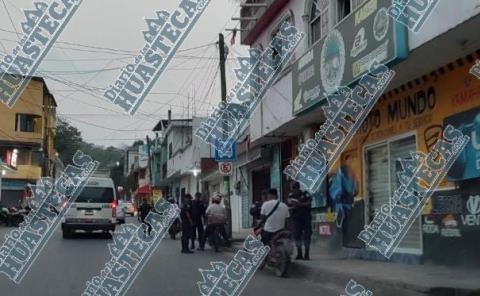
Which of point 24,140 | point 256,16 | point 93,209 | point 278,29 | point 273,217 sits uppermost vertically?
point 256,16

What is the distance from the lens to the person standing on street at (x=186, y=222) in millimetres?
18406

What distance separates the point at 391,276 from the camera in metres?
10.5

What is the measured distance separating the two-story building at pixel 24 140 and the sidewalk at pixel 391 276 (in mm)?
47235

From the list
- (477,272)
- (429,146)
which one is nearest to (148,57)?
(429,146)

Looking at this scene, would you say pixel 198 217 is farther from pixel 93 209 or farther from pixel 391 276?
pixel 391 276

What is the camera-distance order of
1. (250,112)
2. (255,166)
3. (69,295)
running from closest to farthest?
1. (69,295)
2. (250,112)
3. (255,166)

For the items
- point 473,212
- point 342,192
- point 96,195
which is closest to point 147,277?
point 342,192

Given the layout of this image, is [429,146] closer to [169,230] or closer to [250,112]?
[250,112]

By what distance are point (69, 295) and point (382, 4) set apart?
688cm

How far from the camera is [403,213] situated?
503 inches

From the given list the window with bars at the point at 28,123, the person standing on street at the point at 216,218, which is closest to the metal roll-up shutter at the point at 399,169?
the person standing on street at the point at 216,218

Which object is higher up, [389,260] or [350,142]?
[350,142]

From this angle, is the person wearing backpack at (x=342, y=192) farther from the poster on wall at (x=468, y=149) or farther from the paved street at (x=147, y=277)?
the poster on wall at (x=468, y=149)

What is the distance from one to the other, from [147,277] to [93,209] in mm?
10901
